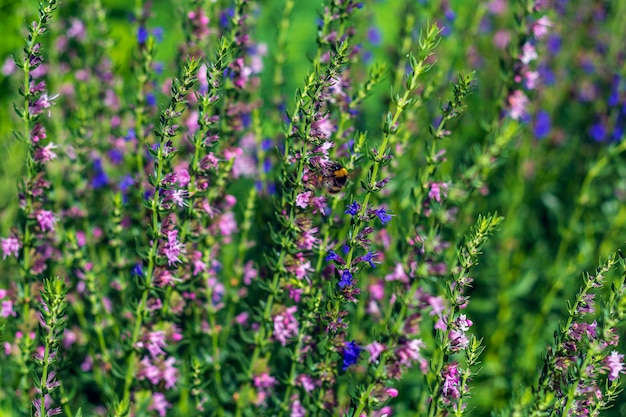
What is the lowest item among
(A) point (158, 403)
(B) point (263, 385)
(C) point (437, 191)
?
(A) point (158, 403)

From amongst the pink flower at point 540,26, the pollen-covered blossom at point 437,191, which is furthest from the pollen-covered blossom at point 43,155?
the pink flower at point 540,26

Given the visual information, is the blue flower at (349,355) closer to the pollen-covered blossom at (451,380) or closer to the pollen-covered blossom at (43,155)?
the pollen-covered blossom at (451,380)

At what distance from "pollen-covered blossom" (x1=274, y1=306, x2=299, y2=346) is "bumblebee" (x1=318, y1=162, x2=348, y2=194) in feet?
2.21

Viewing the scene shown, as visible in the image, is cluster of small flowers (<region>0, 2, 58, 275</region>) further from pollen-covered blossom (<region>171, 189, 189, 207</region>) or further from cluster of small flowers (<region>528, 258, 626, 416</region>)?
cluster of small flowers (<region>528, 258, 626, 416</region>)

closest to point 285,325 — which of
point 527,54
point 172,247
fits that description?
point 172,247

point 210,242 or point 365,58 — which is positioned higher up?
point 365,58

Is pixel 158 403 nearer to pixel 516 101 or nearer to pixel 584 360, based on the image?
pixel 584 360

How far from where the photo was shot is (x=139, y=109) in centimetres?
374

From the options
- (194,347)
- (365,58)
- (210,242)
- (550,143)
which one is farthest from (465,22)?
(194,347)

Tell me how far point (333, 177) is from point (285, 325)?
2.74 feet

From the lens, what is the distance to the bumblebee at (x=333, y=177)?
9.69 ft

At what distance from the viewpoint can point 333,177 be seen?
120 inches

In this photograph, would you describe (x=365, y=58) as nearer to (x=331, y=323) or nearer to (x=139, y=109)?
(x=139, y=109)

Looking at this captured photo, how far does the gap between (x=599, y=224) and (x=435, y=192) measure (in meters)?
2.64
